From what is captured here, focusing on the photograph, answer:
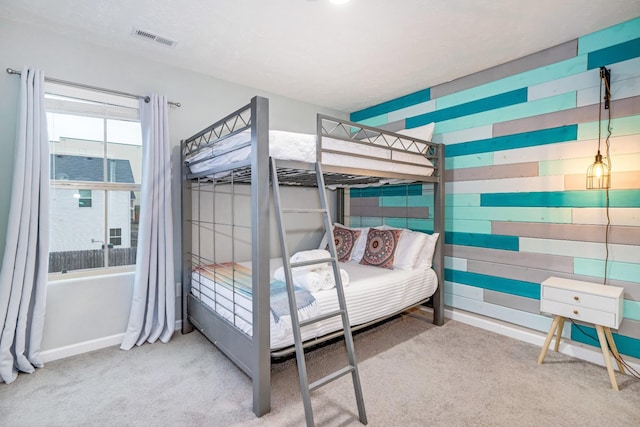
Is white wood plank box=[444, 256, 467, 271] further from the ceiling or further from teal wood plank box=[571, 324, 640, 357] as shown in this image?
the ceiling

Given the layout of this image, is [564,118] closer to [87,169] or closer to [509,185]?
[509,185]

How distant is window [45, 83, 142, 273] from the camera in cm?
248

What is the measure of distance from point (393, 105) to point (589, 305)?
109 inches

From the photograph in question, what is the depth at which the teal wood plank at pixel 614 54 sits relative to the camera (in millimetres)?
2184

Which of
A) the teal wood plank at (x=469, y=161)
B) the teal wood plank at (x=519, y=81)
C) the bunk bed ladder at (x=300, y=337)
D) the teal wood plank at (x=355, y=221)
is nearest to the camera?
the bunk bed ladder at (x=300, y=337)

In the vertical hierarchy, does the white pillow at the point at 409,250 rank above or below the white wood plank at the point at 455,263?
above

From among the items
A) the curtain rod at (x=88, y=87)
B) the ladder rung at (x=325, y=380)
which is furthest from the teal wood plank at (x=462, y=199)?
the curtain rod at (x=88, y=87)

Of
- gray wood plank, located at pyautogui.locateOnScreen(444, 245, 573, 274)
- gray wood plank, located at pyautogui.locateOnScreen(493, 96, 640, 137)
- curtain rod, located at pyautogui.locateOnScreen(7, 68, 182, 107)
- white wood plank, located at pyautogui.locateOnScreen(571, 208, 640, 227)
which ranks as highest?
curtain rod, located at pyautogui.locateOnScreen(7, 68, 182, 107)

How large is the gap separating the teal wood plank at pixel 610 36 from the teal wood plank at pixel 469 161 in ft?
3.31

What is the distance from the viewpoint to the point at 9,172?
7.30 feet

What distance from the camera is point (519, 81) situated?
9.02 ft

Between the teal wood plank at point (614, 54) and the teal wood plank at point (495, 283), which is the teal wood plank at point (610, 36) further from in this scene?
the teal wood plank at point (495, 283)

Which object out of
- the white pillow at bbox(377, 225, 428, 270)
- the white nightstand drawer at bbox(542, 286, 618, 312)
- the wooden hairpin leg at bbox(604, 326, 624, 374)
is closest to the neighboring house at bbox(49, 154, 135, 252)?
the white pillow at bbox(377, 225, 428, 270)

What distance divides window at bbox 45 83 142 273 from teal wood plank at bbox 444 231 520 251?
3103 mm
